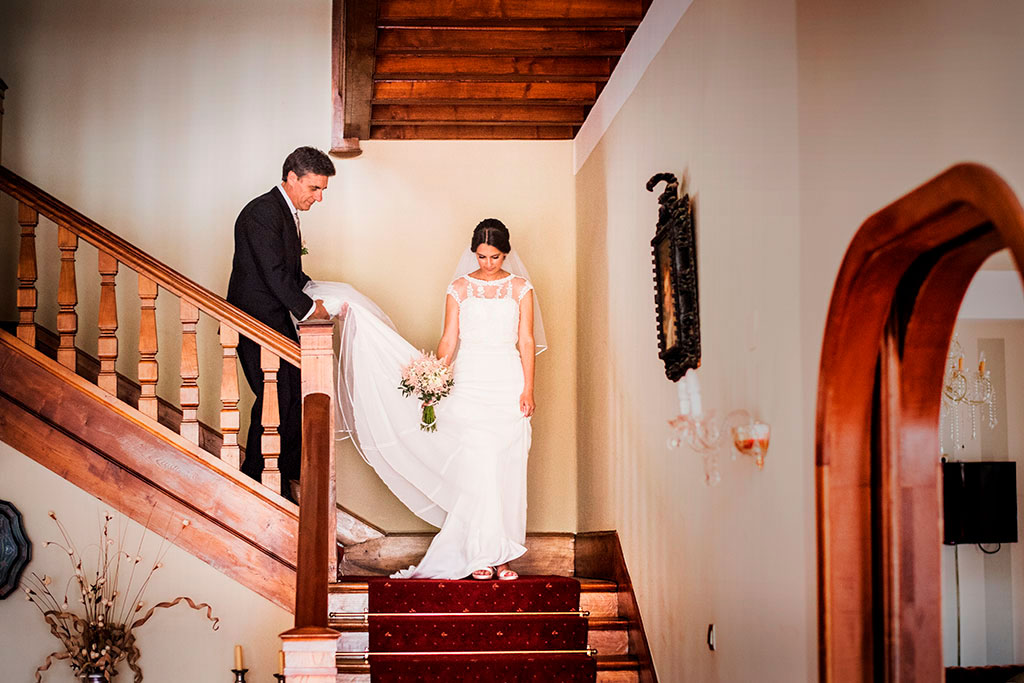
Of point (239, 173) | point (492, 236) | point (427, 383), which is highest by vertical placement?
point (239, 173)

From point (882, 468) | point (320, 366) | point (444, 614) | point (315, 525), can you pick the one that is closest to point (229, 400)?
point (320, 366)

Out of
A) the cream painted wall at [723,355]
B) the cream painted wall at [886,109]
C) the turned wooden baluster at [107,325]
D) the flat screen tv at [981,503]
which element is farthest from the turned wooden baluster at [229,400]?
the flat screen tv at [981,503]

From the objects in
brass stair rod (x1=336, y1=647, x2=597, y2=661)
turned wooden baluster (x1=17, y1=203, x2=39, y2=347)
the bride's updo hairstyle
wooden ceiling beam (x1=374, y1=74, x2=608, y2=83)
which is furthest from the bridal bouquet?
turned wooden baluster (x1=17, y1=203, x2=39, y2=347)

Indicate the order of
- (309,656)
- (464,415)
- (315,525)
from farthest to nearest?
1. (464,415)
2. (315,525)
3. (309,656)

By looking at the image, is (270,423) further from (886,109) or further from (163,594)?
(886,109)

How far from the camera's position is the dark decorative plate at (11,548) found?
19.0 ft

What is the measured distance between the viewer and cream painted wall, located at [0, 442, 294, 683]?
19.2 ft

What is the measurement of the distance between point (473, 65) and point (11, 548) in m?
3.80

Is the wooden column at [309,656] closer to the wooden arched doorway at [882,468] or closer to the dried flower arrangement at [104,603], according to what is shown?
the dried flower arrangement at [104,603]

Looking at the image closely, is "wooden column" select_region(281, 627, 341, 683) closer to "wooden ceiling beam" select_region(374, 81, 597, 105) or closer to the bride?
the bride

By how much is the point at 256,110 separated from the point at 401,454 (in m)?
3.10

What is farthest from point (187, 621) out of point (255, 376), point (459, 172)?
point (459, 172)

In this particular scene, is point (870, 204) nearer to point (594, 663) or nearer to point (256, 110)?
point (594, 663)

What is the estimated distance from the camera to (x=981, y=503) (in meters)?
7.14
